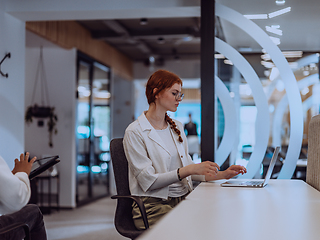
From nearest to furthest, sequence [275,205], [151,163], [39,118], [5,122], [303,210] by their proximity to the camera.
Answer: [303,210] → [275,205] → [151,163] → [5,122] → [39,118]

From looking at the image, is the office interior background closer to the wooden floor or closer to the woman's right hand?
the wooden floor

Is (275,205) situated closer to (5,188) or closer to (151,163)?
(151,163)

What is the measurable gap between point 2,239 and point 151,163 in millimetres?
853

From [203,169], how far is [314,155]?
30.2 inches

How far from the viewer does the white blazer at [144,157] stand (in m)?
2.03

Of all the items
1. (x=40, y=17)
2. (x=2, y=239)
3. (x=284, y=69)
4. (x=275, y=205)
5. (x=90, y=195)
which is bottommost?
(x=90, y=195)

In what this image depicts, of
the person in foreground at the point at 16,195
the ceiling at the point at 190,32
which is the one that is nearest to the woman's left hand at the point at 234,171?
the person in foreground at the point at 16,195

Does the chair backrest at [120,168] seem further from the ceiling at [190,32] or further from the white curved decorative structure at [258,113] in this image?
the ceiling at [190,32]

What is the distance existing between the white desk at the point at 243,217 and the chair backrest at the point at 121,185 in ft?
1.68

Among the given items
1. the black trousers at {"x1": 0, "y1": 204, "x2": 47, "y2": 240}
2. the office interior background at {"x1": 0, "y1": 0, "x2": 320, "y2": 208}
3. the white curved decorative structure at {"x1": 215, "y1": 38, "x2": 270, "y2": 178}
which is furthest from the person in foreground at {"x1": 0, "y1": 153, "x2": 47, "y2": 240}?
the white curved decorative structure at {"x1": 215, "y1": 38, "x2": 270, "y2": 178}

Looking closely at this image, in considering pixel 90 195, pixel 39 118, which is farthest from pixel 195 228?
pixel 90 195

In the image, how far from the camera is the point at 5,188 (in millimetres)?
1619

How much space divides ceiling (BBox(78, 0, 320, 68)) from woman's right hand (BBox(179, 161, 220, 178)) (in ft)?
5.07

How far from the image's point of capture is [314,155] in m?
2.20
